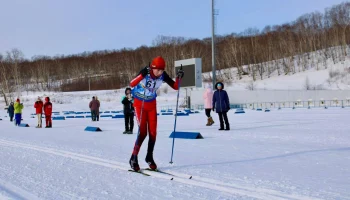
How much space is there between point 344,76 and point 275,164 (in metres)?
56.4

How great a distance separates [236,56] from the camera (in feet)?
262

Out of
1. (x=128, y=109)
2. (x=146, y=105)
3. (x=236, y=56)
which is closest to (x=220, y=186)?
(x=146, y=105)

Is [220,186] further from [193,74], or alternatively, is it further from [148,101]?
[193,74]

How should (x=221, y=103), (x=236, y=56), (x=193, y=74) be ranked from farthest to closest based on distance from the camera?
(x=236, y=56)
(x=193, y=74)
(x=221, y=103)

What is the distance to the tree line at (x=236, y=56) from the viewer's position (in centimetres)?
7325

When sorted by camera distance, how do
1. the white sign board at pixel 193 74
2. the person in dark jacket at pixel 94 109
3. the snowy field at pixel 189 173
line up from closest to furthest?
the snowy field at pixel 189 173 → the person in dark jacket at pixel 94 109 → the white sign board at pixel 193 74

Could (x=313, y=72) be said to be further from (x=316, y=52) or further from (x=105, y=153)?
(x=105, y=153)

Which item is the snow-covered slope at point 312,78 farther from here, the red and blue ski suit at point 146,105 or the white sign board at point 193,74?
the red and blue ski suit at point 146,105

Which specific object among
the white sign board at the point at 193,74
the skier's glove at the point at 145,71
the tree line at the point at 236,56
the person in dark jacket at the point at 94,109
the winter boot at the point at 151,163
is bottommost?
the winter boot at the point at 151,163

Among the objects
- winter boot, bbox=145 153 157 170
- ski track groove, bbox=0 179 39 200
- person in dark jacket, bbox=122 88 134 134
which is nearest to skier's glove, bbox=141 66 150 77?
winter boot, bbox=145 153 157 170

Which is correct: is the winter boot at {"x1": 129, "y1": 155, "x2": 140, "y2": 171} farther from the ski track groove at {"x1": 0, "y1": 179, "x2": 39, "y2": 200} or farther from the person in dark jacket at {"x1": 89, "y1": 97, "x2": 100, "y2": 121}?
the person in dark jacket at {"x1": 89, "y1": 97, "x2": 100, "y2": 121}

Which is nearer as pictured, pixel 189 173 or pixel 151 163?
pixel 189 173

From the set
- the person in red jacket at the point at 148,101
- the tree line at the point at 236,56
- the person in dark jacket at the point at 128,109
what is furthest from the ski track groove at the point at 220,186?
the tree line at the point at 236,56

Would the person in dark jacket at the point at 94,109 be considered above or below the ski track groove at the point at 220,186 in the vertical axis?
above
